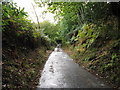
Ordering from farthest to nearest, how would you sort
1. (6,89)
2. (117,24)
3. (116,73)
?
1. (117,24)
2. (116,73)
3. (6,89)

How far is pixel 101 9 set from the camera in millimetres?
6676

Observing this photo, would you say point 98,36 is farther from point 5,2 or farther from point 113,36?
point 5,2

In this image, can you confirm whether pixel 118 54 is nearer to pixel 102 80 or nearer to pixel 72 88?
pixel 102 80

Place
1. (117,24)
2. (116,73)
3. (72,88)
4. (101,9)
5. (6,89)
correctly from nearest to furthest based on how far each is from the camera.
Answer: (6,89) < (72,88) < (116,73) < (117,24) < (101,9)

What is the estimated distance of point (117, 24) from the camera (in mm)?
6191

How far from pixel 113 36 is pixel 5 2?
671 cm

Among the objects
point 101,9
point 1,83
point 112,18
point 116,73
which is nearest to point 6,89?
point 1,83

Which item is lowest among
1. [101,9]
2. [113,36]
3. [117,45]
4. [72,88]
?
[72,88]

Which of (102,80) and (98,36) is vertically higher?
(98,36)

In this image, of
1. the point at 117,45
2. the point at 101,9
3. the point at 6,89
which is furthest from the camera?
the point at 101,9

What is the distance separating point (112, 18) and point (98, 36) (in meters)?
1.84

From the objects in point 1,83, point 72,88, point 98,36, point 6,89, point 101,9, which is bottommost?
point 72,88

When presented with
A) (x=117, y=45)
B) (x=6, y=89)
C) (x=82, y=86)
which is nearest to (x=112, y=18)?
(x=117, y=45)

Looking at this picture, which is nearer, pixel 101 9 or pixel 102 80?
pixel 102 80
